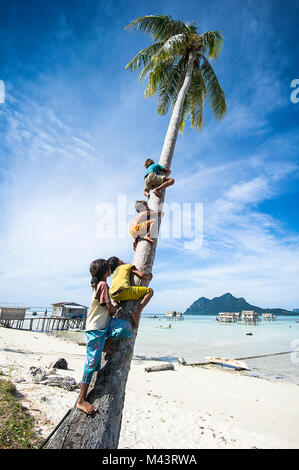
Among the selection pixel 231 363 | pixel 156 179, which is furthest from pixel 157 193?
pixel 231 363

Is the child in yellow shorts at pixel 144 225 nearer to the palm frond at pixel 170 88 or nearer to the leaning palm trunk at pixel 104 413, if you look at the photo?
the leaning palm trunk at pixel 104 413

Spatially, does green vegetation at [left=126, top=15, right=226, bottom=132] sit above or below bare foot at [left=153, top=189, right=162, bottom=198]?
above

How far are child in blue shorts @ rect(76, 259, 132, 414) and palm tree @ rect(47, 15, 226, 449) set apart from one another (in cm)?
9

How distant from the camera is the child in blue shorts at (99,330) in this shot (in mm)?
2492

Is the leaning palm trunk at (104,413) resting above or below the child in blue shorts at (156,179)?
below

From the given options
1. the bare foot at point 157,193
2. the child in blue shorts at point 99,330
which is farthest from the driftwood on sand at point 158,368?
the bare foot at point 157,193

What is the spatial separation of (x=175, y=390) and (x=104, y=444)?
7.82m

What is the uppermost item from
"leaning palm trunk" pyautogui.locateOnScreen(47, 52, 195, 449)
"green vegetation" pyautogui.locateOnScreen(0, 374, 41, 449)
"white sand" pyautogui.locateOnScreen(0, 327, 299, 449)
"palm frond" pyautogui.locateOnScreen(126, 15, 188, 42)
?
"palm frond" pyautogui.locateOnScreen(126, 15, 188, 42)

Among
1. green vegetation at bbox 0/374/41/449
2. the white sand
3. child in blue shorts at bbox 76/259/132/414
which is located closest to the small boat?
the white sand

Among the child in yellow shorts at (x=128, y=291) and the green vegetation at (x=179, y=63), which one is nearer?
the child in yellow shorts at (x=128, y=291)

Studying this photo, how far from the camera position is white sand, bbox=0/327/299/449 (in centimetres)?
489

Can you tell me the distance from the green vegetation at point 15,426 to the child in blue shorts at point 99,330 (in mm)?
2181

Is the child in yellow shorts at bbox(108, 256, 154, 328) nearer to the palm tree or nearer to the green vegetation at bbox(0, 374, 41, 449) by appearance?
the palm tree

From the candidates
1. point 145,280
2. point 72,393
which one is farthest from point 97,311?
point 72,393
